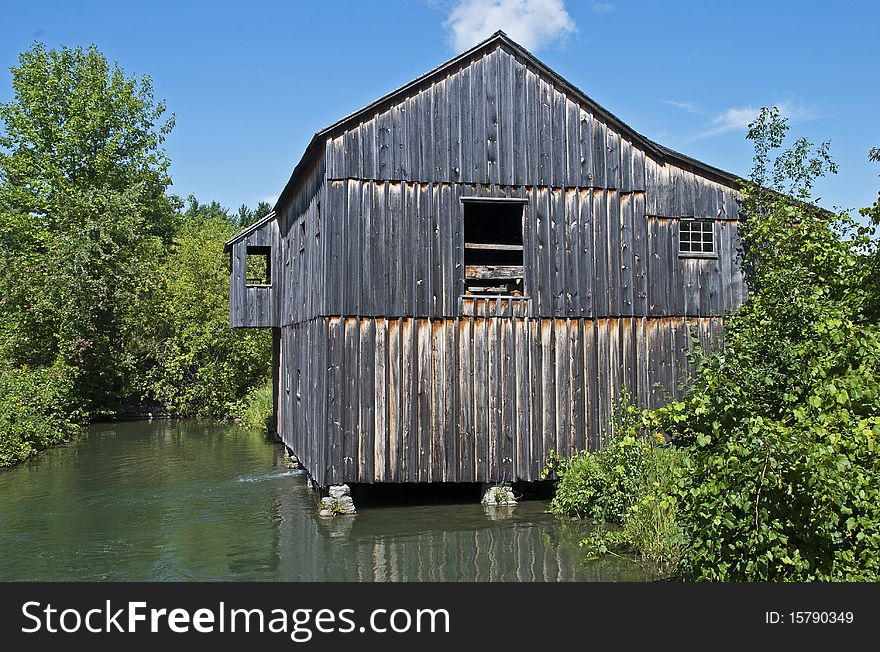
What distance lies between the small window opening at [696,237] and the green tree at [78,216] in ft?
63.4

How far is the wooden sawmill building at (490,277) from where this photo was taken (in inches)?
490

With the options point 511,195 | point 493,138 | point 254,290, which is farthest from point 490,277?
point 254,290

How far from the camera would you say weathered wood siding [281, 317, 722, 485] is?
12352 millimetres

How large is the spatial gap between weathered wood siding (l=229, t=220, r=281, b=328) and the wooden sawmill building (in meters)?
5.18

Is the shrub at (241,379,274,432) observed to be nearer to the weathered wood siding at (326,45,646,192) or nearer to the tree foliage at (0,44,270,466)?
the tree foliage at (0,44,270,466)

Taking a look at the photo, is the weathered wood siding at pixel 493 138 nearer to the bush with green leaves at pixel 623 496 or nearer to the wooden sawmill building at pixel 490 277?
the wooden sawmill building at pixel 490 277

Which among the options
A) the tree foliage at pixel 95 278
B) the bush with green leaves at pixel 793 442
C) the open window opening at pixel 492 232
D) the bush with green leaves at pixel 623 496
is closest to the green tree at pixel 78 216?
the tree foliage at pixel 95 278

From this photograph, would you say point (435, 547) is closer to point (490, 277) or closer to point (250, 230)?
point (490, 277)

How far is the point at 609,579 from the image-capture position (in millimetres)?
9125

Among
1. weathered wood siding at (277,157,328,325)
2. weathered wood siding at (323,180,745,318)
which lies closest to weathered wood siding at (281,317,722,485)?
weathered wood siding at (323,180,745,318)

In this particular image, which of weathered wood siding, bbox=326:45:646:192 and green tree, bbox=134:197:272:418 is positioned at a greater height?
weathered wood siding, bbox=326:45:646:192

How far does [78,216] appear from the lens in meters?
27.7
